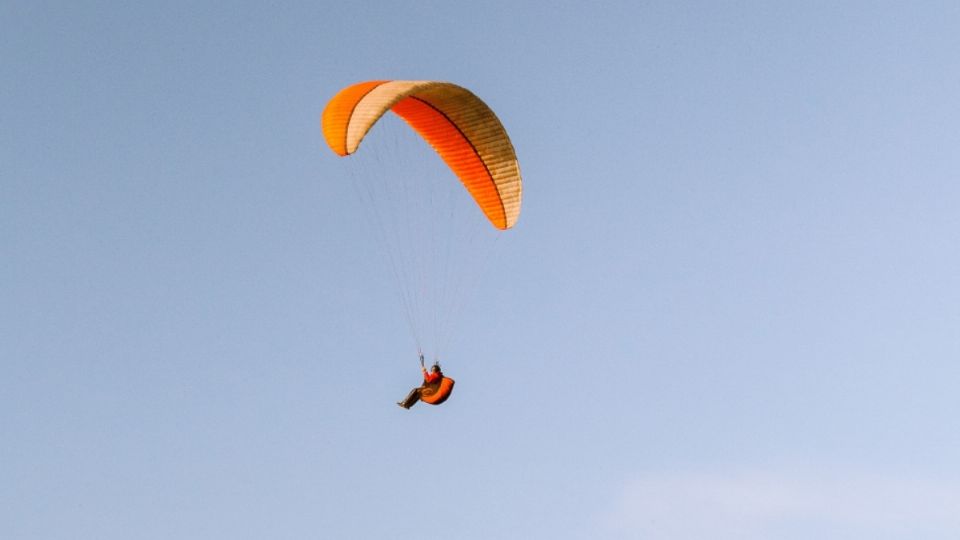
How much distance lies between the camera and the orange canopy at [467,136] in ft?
157

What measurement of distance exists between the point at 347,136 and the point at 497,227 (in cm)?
696

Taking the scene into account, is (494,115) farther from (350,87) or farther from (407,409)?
(407,409)

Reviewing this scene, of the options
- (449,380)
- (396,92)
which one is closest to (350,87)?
(396,92)

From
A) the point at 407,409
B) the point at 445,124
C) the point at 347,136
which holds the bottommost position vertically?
the point at 407,409

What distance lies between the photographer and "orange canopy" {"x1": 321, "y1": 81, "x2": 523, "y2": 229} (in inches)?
1886

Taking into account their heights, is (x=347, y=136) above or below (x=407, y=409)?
above

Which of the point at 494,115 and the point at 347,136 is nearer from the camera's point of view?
the point at 347,136

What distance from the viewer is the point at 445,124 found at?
165 feet

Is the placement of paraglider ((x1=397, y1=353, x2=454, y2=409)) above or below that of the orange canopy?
below

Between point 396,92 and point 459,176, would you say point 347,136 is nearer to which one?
point 396,92

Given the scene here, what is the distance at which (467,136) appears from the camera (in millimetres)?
50062

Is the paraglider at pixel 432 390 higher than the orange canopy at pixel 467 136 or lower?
lower

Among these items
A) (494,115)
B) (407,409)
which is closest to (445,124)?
(494,115)

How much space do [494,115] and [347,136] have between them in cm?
568
